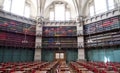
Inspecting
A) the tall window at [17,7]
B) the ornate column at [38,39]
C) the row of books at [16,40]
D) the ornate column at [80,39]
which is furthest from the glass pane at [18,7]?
the ornate column at [80,39]

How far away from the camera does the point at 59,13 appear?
A: 858 inches

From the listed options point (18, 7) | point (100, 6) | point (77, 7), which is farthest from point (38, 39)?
point (100, 6)

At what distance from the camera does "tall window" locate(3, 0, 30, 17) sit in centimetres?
1737

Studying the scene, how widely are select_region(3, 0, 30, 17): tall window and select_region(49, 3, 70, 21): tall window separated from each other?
450 cm

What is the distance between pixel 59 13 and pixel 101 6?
7569mm

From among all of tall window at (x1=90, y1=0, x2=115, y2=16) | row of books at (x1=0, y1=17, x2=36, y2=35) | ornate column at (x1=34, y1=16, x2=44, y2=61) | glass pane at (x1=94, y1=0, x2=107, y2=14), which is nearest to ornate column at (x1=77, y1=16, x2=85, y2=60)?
tall window at (x1=90, y1=0, x2=115, y2=16)

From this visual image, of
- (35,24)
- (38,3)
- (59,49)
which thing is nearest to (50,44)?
(59,49)

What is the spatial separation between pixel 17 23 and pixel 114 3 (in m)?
14.2

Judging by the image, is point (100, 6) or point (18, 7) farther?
point (18, 7)

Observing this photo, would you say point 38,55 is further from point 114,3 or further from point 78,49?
point 114,3

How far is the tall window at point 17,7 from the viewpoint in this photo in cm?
1737

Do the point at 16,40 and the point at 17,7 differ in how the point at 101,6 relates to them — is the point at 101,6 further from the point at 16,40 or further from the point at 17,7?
the point at 16,40

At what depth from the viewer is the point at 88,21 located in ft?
60.5

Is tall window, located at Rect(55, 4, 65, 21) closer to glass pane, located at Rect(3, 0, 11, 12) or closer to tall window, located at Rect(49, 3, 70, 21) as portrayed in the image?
tall window, located at Rect(49, 3, 70, 21)
